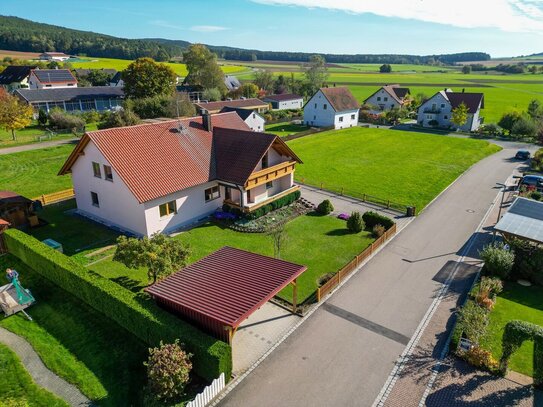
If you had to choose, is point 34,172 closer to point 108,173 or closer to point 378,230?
point 108,173

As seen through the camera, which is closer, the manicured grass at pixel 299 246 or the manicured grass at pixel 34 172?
the manicured grass at pixel 299 246

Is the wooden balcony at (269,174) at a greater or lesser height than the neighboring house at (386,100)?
lesser

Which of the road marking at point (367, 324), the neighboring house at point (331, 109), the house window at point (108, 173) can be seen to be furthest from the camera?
the neighboring house at point (331, 109)

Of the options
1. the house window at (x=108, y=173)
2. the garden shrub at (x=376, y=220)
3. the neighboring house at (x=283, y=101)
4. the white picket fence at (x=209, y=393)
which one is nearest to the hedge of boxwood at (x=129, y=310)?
the white picket fence at (x=209, y=393)

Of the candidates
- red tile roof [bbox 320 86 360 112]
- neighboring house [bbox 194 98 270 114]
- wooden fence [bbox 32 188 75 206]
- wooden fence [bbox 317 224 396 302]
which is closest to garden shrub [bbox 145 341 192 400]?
wooden fence [bbox 317 224 396 302]

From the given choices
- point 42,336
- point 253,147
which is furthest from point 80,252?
point 253,147

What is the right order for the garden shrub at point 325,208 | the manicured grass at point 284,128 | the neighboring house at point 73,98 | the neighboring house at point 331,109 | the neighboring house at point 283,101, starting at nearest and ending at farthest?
→ the garden shrub at point 325,208, the manicured grass at point 284,128, the neighboring house at point 331,109, the neighboring house at point 73,98, the neighboring house at point 283,101

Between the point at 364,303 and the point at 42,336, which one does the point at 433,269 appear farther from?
the point at 42,336

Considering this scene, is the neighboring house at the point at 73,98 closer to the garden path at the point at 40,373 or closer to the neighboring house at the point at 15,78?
the neighboring house at the point at 15,78
